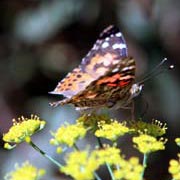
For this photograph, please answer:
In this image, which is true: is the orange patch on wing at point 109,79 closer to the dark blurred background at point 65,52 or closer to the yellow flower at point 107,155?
the yellow flower at point 107,155

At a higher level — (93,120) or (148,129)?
(93,120)

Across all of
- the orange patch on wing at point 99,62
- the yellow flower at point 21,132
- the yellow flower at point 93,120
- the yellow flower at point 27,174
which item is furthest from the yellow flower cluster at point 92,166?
the orange patch on wing at point 99,62

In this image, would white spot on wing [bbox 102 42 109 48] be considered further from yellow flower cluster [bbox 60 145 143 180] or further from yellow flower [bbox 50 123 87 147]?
yellow flower cluster [bbox 60 145 143 180]

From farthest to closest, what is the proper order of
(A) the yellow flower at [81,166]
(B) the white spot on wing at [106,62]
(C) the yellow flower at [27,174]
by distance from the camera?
(B) the white spot on wing at [106,62], (C) the yellow flower at [27,174], (A) the yellow flower at [81,166]

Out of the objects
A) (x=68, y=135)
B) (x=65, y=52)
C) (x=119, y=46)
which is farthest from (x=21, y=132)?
(x=65, y=52)

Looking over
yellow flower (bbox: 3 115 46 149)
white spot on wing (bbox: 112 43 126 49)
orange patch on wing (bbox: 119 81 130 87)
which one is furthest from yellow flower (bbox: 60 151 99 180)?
white spot on wing (bbox: 112 43 126 49)

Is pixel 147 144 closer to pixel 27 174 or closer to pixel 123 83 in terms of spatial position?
pixel 123 83
